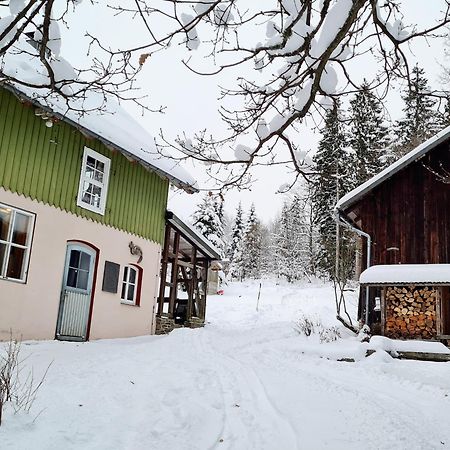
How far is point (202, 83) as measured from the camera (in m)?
4.85

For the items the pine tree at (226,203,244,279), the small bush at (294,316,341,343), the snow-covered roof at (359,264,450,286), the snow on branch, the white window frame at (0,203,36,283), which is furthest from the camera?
the pine tree at (226,203,244,279)

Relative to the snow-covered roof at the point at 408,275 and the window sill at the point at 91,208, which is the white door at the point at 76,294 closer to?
the window sill at the point at 91,208

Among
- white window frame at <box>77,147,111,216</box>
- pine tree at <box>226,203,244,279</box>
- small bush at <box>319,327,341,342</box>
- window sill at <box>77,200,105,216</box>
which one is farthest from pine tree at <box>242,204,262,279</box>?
window sill at <box>77,200,105,216</box>

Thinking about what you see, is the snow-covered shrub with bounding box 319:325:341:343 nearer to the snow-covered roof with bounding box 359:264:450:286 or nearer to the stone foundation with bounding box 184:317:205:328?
the snow-covered roof with bounding box 359:264:450:286

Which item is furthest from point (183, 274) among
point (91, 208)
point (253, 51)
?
point (253, 51)

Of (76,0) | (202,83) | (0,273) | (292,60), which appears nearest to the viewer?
(76,0)

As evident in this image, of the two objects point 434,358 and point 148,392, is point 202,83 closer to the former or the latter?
point 148,392

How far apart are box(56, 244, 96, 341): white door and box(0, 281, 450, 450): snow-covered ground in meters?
1.11

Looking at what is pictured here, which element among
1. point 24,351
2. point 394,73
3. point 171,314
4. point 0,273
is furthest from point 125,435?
point 171,314

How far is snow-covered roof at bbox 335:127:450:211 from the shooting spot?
41.0 ft

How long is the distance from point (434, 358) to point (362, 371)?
8.87 feet

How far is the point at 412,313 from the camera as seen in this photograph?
1202cm

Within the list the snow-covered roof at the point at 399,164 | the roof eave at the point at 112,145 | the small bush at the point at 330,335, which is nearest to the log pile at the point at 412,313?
the small bush at the point at 330,335

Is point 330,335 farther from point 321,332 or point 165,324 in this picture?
point 165,324
